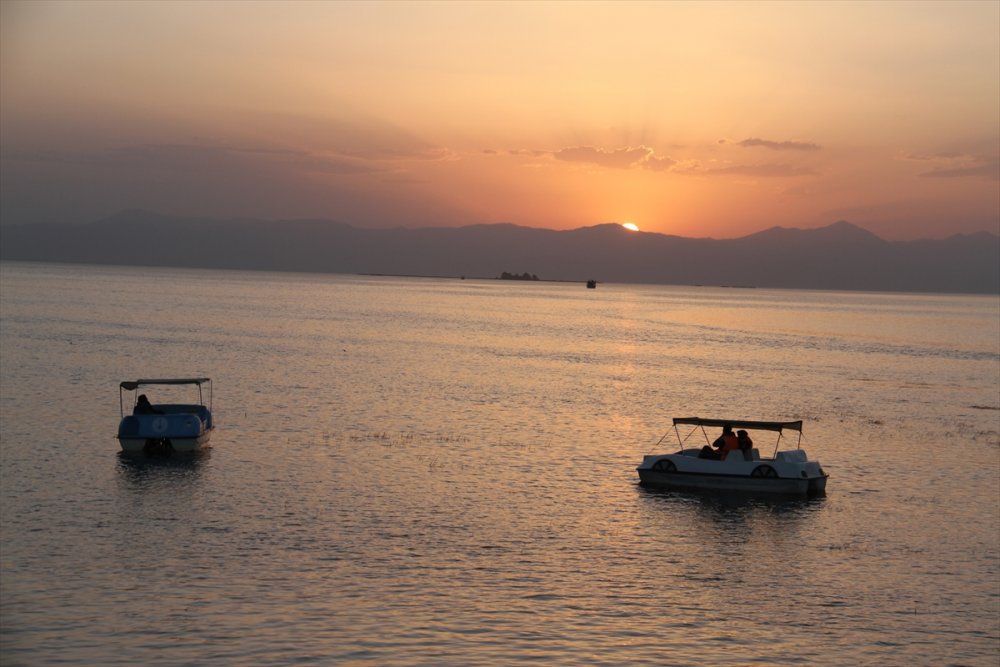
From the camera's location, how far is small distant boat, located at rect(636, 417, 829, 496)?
40.4m

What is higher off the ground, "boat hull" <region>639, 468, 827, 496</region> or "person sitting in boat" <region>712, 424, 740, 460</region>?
"person sitting in boat" <region>712, 424, 740, 460</region>

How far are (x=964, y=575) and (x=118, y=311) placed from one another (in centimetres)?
15086

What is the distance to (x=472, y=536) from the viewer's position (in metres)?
32.0

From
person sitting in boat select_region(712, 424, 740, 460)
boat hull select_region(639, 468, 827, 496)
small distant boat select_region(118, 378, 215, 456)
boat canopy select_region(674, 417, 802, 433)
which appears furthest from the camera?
small distant boat select_region(118, 378, 215, 456)

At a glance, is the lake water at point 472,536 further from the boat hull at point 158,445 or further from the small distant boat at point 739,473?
the small distant boat at point 739,473

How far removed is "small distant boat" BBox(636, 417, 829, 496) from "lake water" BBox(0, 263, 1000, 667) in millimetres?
917

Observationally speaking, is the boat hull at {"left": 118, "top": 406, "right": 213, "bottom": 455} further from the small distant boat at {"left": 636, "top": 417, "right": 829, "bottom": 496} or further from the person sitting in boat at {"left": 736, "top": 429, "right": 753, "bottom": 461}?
the person sitting in boat at {"left": 736, "top": 429, "right": 753, "bottom": 461}

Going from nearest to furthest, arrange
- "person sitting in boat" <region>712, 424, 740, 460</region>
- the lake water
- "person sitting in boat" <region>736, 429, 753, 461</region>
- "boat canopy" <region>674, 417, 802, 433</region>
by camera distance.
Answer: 1. the lake water
2. "person sitting in boat" <region>736, 429, 753, 461</region>
3. "person sitting in boat" <region>712, 424, 740, 460</region>
4. "boat canopy" <region>674, 417, 802, 433</region>

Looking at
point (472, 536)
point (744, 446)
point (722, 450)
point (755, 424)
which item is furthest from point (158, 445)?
point (755, 424)

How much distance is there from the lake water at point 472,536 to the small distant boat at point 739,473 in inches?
36.1

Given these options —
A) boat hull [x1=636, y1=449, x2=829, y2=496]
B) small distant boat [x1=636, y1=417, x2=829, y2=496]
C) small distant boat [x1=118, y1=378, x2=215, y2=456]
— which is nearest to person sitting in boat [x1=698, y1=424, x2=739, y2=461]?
small distant boat [x1=636, y1=417, x2=829, y2=496]

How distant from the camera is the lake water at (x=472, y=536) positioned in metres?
23.4

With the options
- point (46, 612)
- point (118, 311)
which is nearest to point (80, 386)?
point (46, 612)

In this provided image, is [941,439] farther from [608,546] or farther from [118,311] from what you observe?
[118,311]
